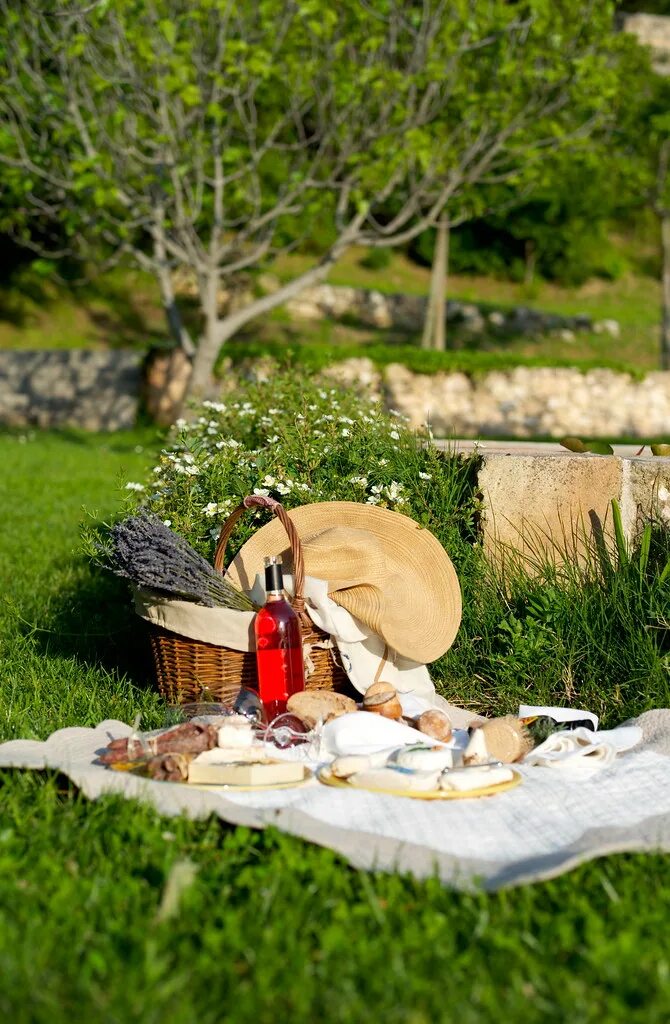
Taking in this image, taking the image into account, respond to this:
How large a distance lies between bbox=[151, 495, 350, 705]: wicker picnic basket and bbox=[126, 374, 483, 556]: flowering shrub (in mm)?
560

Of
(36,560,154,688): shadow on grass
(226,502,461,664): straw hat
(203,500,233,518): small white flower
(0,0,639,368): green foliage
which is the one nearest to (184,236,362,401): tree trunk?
(0,0,639,368): green foliage

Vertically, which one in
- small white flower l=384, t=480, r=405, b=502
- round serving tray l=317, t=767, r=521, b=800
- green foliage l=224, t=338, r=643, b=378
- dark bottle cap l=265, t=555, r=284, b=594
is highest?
green foliage l=224, t=338, r=643, b=378

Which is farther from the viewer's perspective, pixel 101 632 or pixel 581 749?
pixel 101 632

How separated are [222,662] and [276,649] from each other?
0.83 ft

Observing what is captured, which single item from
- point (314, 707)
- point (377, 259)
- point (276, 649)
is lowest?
point (314, 707)

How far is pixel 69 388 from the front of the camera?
16531 millimetres

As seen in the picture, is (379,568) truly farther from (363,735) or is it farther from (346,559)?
(363,735)

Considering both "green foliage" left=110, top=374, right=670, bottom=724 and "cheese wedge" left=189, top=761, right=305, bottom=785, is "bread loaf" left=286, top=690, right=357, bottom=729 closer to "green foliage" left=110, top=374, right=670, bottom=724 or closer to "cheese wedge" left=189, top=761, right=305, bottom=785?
"cheese wedge" left=189, top=761, right=305, bottom=785

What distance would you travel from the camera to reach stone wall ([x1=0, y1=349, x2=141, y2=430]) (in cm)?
1620

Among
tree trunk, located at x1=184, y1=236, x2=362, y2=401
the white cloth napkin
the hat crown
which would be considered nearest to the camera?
the white cloth napkin

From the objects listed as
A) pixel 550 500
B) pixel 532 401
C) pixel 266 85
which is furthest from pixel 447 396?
pixel 550 500

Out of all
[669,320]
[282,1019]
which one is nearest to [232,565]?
[282,1019]

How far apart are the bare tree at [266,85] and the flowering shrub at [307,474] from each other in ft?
17.2

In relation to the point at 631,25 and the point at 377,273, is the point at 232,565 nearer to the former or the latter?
the point at 377,273
